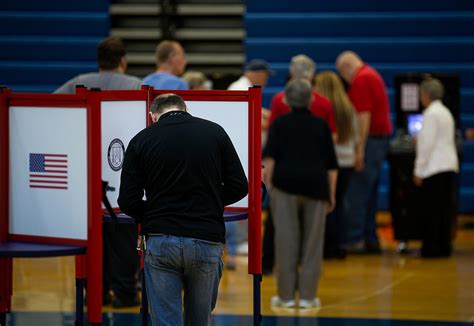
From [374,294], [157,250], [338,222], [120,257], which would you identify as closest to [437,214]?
[338,222]

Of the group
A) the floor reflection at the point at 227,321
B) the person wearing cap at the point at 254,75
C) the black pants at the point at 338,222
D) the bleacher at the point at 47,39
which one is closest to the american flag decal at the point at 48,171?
the floor reflection at the point at 227,321

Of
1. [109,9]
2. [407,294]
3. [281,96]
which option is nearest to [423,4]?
[109,9]

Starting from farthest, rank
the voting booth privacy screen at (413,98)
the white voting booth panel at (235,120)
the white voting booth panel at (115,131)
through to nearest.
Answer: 1. the voting booth privacy screen at (413,98)
2. the white voting booth panel at (235,120)
3. the white voting booth panel at (115,131)

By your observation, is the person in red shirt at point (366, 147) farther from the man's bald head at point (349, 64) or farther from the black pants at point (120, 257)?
the black pants at point (120, 257)

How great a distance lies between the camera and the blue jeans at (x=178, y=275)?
4.39 metres

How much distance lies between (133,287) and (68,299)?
21.1 inches

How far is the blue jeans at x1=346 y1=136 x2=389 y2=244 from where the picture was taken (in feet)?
30.2

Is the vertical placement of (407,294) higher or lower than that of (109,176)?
lower

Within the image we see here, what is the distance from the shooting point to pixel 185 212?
4402mm

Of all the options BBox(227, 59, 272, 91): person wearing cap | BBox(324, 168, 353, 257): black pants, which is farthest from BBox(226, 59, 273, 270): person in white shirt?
BBox(324, 168, 353, 257): black pants

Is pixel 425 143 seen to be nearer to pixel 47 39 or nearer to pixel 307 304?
pixel 307 304

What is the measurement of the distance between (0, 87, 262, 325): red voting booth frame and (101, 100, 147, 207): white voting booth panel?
43 millimetres

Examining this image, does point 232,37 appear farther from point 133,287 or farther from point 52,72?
point 133,287

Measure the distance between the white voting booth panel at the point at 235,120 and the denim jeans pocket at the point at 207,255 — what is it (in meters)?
0.80
